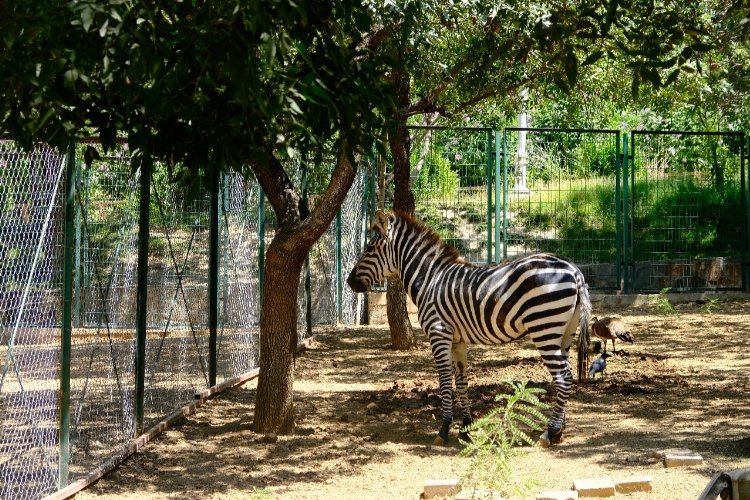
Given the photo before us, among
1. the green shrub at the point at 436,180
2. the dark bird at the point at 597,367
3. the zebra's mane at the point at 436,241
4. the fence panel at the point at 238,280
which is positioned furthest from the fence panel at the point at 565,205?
the zebra's mane at the point at 436,241

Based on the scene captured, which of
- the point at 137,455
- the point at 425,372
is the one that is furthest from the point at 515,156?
the point at 137,455

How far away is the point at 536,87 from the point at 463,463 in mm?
6366

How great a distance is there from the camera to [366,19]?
16.1 feet

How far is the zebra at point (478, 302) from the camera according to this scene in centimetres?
805

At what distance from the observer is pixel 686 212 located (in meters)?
17.8

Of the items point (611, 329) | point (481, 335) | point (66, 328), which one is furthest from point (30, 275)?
point (611, 329)

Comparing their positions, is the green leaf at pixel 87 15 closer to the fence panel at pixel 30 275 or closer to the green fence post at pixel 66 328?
the fence panel at pixel 30 275

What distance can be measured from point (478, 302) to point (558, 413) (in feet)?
3.72

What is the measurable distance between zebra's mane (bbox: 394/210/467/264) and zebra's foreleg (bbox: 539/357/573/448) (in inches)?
57.3

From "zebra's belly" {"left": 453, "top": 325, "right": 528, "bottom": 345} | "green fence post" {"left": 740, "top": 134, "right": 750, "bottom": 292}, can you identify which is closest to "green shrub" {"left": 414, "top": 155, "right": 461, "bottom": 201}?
"green fence post" {"left": 740, "top": 134, "right": 750, "bottom": 292}

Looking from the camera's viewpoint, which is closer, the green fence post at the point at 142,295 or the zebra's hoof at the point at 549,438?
the green fence post at the point at 142,295

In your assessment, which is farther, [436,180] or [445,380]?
[436,180]

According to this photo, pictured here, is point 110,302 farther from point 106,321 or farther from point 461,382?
point 461,382

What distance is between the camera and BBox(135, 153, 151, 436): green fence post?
7672 mm
